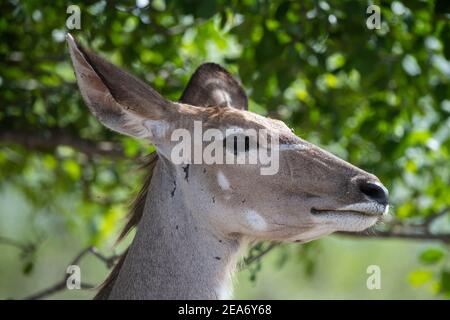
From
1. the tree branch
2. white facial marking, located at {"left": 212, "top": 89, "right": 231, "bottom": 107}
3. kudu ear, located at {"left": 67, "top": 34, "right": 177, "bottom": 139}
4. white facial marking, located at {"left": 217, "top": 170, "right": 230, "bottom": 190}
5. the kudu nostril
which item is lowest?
the kudu nostril

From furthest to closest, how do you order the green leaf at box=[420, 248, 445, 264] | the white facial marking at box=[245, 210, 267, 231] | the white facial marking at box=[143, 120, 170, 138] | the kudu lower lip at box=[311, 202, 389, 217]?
the green leaf at box=[420, 248, 445, 264], the white facial marking at box=[143, 120, 170, 138], the white facial marking at box=[245, 210, 267, 231], the kudu lower lip at box=[311, 202, 389, 217]

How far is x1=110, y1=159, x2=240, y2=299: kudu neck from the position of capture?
6086 millimetres

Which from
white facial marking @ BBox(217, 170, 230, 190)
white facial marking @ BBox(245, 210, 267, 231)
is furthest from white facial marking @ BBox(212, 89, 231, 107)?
white facial marking @ BBox(245, 210, 267, 231)

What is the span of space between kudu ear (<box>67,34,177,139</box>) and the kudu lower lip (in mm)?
1285

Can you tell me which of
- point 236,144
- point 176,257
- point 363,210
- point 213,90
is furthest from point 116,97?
point 363,210

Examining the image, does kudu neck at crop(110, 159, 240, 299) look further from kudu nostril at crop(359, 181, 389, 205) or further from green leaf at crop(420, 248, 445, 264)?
green leaf at crop(420, 248, 445, 264)

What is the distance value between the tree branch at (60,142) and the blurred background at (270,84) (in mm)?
15

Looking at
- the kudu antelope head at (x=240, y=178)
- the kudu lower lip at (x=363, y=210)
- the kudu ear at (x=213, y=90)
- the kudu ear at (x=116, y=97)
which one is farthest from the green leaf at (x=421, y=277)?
the kudu ear at (x=116, y=97)

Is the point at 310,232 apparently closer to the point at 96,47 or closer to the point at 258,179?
the point at 258,179

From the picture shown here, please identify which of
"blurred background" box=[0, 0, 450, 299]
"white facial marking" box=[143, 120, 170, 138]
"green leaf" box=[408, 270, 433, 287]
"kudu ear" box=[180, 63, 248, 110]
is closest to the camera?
"white facial marking" box=[143, 120, 170, 138]

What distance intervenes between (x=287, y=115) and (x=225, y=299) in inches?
162

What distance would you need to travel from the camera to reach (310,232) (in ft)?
19.6

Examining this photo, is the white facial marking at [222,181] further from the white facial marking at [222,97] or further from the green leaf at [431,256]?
the green leaf at [431,256]
